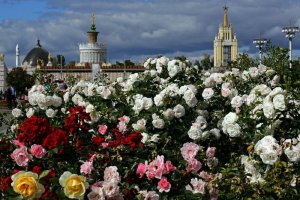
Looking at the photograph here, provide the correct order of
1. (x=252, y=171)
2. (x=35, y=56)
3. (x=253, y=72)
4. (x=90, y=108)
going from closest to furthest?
(x=252, y=171) < (x=90, y=108) < (x=253, y=72) < (x=35, y=56)

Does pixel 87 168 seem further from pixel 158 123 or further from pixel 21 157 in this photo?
pixel 158 123

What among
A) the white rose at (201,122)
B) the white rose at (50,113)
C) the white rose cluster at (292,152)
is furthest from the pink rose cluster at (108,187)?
the white rose at (50,113)

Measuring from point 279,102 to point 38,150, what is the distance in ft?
6.20

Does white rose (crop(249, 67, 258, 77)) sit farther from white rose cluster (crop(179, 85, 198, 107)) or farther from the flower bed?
white rose cluster (crop(179, 85, 198, 107))

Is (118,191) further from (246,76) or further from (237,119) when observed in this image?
(246,76)

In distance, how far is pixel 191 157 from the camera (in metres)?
5.12

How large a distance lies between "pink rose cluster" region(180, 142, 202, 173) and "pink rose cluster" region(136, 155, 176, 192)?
0.36m

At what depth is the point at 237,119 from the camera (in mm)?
5684

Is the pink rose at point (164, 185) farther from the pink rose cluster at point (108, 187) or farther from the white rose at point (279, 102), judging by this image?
the white rose at point (279, 102)

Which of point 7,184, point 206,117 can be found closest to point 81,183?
point 7,184

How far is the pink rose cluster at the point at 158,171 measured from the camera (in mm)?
4680

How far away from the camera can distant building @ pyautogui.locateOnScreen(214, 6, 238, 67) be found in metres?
126

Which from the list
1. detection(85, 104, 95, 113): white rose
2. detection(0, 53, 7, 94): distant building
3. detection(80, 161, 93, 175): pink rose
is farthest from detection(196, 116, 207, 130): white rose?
detection(0, 53, 7, 94): distant building

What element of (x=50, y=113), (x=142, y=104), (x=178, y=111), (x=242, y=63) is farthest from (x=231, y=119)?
(x=242, y=63)
